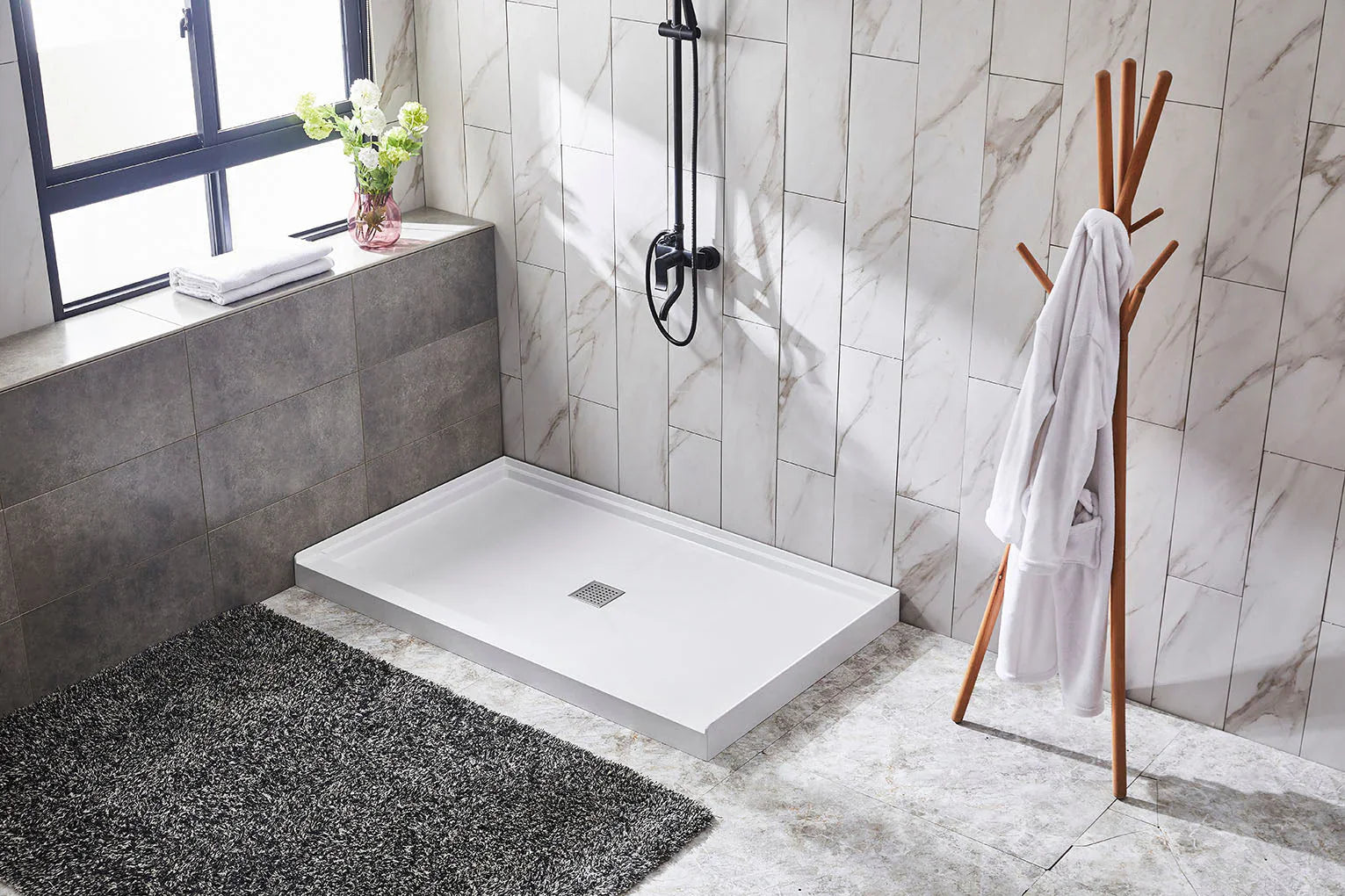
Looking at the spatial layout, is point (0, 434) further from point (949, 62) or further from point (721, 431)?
point (949, 62)

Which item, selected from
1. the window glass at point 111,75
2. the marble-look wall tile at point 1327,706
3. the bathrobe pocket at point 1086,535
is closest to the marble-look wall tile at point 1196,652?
the marble-look wall tile at point 1327,706

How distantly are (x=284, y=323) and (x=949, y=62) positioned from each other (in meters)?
1.89

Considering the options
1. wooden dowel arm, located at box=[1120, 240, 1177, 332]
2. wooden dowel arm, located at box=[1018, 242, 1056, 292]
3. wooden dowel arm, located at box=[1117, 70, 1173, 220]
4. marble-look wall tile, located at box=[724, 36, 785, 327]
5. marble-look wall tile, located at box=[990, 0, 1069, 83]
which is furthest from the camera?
marble-look wall tile, located at box=[724, 36, 785, 327]

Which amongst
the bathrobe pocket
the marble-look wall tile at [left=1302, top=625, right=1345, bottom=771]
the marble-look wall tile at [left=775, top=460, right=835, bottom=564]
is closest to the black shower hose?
the marble-look wall tile at [left=775, top=460, right=835, bottom=564]

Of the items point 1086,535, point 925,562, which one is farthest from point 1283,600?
point 925,562

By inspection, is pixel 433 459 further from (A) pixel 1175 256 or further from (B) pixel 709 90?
(A) pixel 1175 256

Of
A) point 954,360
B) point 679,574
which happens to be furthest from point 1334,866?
point 679,574

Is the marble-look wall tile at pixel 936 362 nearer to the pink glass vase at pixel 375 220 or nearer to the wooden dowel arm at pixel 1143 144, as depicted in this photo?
the wooden dowel arm at pixel 1143 144

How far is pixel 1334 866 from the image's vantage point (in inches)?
118

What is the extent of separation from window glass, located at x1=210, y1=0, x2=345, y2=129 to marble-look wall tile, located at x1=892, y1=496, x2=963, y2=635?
214 centimetres

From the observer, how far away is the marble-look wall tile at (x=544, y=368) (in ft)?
14.5

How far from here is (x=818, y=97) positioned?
143 inches

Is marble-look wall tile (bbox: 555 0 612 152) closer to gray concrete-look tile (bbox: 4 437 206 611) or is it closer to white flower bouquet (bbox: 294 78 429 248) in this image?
white flower bouquet (bbox: 294 78 429 248)

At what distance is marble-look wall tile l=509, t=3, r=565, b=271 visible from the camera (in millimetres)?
4133
